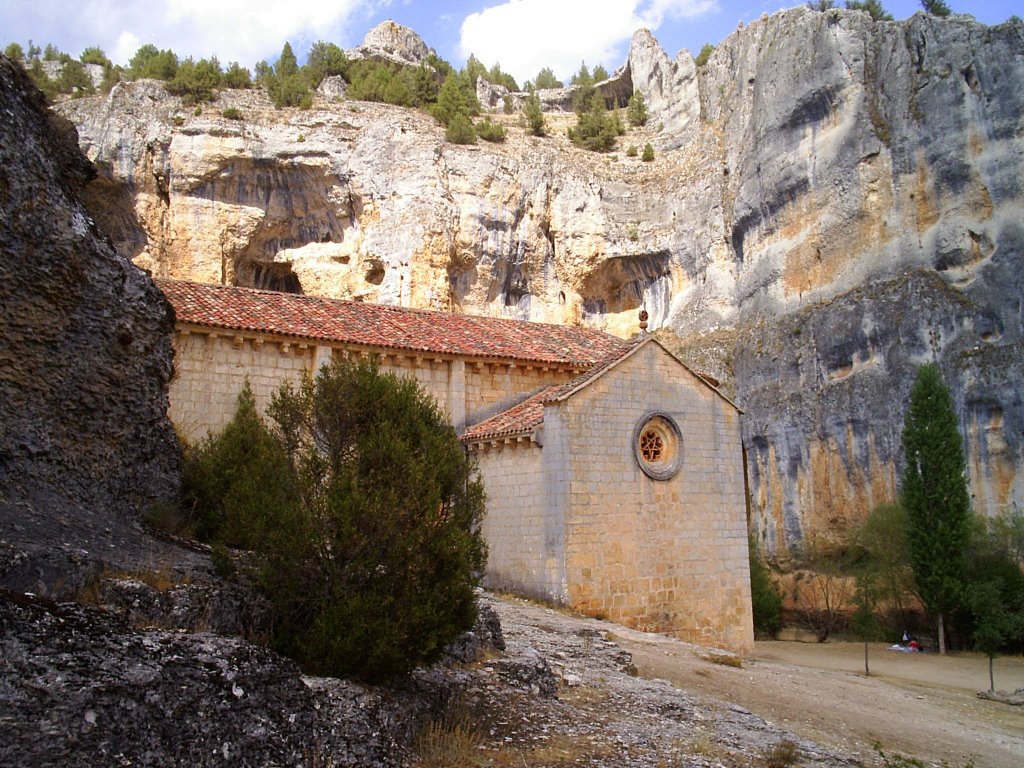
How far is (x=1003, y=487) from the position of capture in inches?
1212

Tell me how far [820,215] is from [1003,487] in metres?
15.6

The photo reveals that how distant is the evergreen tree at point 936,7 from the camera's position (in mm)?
41281

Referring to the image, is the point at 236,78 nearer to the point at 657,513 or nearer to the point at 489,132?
the point at 489,132

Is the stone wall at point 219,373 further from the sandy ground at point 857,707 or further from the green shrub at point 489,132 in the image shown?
the green shrub at point 489,132

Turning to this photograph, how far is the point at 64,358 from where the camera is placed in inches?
310

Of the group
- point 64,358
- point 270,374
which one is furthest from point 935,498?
point 64,358

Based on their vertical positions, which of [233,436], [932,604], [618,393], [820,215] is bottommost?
[932,604]

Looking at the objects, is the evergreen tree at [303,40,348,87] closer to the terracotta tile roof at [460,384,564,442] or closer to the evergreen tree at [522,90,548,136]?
the evergreen tree at [522,90,548,136]

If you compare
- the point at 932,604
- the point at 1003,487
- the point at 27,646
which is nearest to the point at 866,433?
the point at 1003,487

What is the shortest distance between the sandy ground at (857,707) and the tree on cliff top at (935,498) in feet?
32.8

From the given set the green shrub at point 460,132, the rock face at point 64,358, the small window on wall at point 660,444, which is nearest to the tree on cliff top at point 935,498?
the small window on wall at point 660,444

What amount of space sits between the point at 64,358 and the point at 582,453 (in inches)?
398

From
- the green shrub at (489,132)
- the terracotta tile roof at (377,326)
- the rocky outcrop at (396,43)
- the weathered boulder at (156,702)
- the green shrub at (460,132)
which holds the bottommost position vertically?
the weathered boulder at (156,702)

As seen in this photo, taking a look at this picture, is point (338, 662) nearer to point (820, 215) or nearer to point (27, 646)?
point (27, 646)
